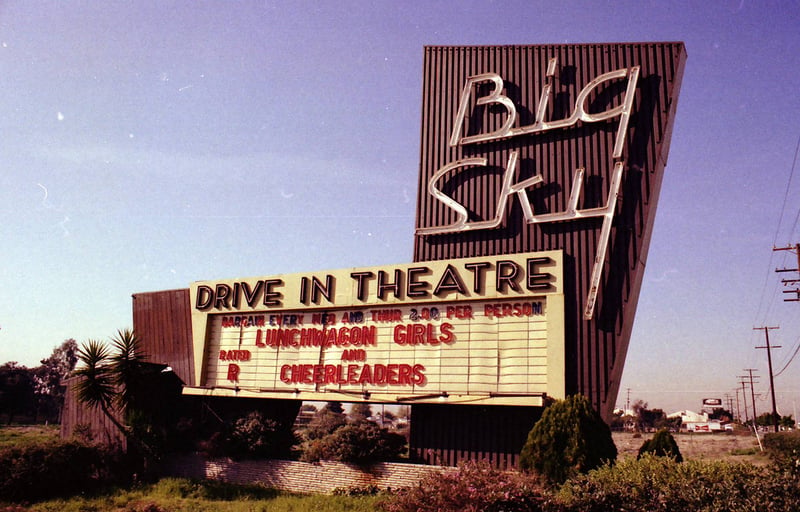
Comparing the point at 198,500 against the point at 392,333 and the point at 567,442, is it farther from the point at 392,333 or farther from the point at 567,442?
the point at 567,442

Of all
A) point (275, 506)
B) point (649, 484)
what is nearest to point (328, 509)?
point (275, 506)

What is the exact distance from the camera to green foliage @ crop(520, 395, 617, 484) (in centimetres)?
1808

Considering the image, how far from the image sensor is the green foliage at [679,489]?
11680 millimetres

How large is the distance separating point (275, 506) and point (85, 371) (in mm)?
12357

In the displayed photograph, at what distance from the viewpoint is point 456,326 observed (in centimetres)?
2283

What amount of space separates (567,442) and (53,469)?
19617 millimetres

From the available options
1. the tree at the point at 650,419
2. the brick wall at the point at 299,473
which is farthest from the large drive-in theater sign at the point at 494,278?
the tree at the point at 650,419

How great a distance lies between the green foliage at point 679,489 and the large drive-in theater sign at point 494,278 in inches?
254

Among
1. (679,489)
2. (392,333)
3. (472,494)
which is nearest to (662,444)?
(679,489)

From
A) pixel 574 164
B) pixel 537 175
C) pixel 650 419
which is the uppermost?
pixel 574 164

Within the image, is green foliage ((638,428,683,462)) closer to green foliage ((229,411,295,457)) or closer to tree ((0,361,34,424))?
green foliage ((229,411,295,457))

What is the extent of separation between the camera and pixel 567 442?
728 inches

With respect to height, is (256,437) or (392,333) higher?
(392,333)

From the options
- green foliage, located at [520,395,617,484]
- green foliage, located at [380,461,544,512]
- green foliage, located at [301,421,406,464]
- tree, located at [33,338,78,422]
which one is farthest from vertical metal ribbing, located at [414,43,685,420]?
tree, located at [33,338,78,422]
